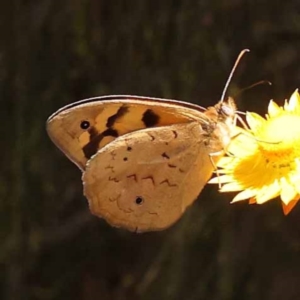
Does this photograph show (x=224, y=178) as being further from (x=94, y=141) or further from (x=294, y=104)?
(x=94, y=141)

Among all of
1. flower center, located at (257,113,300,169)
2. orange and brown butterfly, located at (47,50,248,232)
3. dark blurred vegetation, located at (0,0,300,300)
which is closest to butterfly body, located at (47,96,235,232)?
orange and brown butterfly, located at (47,50,248,232)

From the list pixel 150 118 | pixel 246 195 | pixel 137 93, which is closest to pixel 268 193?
pixel 246 195

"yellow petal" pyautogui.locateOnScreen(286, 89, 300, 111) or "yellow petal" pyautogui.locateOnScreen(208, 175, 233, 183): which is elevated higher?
"yellow petal" pyautogui.locateOnScreen(286, 89, 300, 111)

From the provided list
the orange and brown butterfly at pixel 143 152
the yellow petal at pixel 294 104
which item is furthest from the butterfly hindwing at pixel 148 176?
the yellow petal at pixel 294 104

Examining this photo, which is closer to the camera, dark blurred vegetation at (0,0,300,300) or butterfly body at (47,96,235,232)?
butterfly body at (47,96,235,232)

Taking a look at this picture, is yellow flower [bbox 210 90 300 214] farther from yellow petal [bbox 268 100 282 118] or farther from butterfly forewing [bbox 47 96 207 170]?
butterfly forewing [bbox 47 96 207 170]
